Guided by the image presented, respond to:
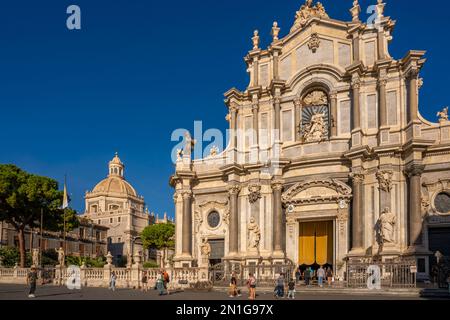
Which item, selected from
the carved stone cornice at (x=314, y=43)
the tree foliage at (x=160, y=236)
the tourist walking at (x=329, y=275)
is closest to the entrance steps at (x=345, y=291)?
the tourist walking at (x=329, y=275)

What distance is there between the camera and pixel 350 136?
30.5 metres

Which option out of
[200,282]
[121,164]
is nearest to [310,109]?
[200,282]

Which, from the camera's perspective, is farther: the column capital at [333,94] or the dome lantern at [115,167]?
the dome lantern at [115,167]

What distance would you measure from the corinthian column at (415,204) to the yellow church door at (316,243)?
16.7ft

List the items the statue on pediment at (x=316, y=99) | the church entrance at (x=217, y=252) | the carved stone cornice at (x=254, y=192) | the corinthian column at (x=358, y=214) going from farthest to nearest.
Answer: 1. the church entrance at (x=217, y=252)
2. the statue on pediment at (x=316, y=99)
3. the carved stone cornice at (x=254, y=192)
4. the corinthian column at (x=358, y=214)

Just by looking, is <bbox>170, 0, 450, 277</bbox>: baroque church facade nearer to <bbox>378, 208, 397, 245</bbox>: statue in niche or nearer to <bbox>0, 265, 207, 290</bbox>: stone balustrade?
<bbox>378, 208, 397, 245</bbox>: statue in niche

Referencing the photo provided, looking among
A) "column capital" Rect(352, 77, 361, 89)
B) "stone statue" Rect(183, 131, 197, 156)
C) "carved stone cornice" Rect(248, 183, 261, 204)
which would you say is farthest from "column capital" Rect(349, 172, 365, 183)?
"stone statue" Rect(183, 131, 197, 156)

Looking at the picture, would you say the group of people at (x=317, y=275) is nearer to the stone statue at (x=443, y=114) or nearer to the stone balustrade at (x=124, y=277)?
the stone balustrade at (x=124, y=277)

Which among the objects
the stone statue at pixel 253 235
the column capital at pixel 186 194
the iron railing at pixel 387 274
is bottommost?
the iron railing at pixel 387 274

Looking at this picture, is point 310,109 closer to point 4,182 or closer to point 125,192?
point 4,182

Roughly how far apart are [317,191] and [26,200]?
23623mm

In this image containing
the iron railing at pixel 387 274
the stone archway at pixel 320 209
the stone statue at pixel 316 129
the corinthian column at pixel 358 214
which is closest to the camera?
the iron railing at pixel 387 274

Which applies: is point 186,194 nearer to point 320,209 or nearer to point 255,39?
point 320,209

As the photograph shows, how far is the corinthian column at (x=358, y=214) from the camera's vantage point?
28453 millimetres
